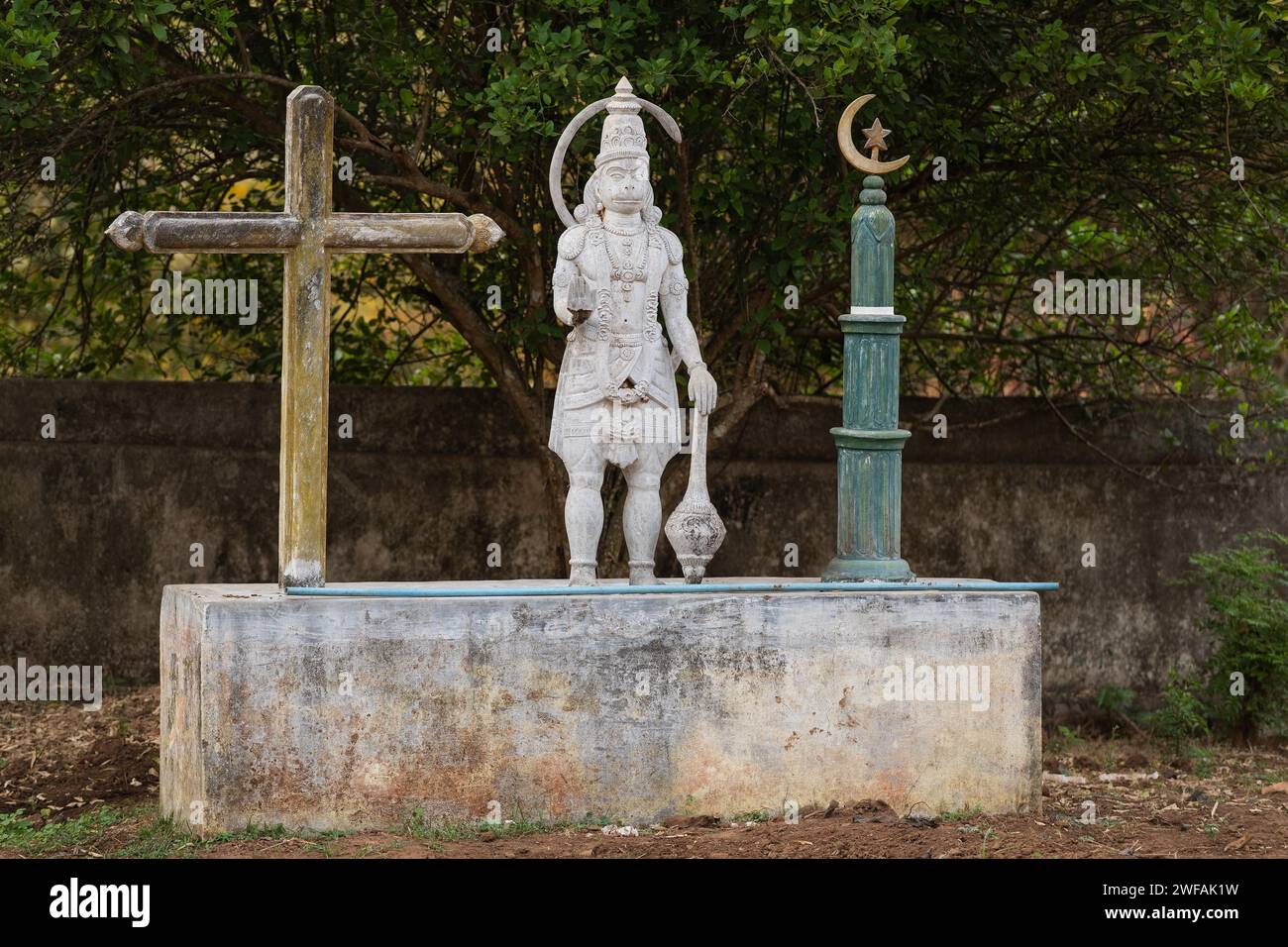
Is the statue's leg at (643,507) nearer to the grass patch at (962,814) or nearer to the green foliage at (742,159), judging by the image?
the green foliage at (742,159)

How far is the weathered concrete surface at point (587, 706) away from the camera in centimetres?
625

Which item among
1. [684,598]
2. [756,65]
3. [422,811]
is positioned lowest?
[422,811]

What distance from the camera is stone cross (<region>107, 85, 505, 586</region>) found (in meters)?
6.46

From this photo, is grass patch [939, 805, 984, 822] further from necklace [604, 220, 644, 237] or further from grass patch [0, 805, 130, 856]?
grass patch [0, 805, 130, 856]

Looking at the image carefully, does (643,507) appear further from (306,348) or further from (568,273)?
(306,348)

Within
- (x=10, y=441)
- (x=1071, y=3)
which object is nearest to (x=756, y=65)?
(x=1071, y=3)

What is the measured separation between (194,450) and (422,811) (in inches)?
152

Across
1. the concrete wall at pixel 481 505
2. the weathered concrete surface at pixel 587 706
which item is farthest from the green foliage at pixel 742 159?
the weathered concrete surface at pixel 587 706

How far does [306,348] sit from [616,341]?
128cm

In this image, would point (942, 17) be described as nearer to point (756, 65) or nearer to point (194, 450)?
point (756, 65)

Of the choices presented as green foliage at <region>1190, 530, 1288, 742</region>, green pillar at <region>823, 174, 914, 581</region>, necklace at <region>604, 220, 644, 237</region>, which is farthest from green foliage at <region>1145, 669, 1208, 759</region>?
necklace at <region>604, 220, 644, 237</region>

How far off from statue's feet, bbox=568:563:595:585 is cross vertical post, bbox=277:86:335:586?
1067 mm

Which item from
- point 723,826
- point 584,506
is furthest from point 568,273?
point 723,826

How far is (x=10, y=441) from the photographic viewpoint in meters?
9.37
